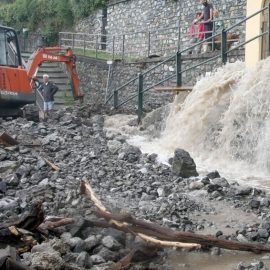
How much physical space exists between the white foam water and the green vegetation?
2000cm

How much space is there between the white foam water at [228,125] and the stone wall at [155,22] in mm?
6438

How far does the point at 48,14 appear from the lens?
39500 millimetres

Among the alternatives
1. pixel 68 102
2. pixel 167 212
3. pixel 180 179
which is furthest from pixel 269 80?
pixel 68 102

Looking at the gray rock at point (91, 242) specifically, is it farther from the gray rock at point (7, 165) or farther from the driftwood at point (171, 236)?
the gray rock at point (7, 165)

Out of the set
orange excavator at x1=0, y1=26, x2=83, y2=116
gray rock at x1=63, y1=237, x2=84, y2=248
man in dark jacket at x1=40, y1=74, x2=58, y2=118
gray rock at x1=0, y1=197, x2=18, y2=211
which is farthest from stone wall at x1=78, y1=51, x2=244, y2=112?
gray rock at x1=63, y1=237, x2=84, y2=248

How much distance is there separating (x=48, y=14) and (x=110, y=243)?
35.3 meters

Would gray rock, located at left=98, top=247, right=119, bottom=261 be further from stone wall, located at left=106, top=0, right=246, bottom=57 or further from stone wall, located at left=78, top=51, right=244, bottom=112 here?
stone wall, located at left=106, top=0, right=246, bottom=57

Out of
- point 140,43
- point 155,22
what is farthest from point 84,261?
point 155,22

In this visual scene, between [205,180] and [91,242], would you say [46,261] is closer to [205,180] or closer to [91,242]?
[91,242]

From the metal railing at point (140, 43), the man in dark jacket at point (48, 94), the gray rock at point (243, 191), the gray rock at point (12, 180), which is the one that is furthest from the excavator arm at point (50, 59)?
the gray rock at point (243, 191)

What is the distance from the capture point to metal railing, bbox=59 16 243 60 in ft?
77.8

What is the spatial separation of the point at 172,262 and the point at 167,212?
162 cm

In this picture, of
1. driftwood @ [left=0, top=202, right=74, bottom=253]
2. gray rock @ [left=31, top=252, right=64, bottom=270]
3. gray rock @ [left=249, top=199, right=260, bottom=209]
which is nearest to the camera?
gray rock @ [left=31, top=252, right=64, bottom=270]

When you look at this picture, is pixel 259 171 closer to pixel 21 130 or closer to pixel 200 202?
pixel 200 202
